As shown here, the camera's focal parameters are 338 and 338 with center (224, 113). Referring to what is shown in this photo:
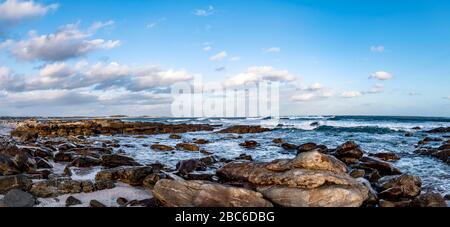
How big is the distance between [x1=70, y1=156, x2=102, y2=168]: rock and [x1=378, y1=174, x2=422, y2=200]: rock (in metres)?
9.05

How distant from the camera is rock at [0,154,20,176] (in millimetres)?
9622

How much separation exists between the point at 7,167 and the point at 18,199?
3.56 m

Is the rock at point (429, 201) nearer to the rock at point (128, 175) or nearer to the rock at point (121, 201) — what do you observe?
the rock at point (121, 201)

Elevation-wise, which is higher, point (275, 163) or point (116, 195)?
point (275, 163)

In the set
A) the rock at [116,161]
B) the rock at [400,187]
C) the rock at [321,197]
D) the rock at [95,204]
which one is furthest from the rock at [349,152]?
the rock at [95,204]

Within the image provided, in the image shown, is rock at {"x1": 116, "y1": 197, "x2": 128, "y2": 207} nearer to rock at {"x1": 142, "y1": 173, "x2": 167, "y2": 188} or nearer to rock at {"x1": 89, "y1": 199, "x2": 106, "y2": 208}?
rock at {"x1": 89, "y1": 199, "x2": 106, "y2": 208}

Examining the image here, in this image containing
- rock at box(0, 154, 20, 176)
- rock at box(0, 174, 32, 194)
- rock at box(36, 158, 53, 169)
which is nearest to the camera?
rock at box(0, 174, 32, 194)

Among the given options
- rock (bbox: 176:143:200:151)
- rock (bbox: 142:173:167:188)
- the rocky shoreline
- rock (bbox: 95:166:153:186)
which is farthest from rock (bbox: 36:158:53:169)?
rock (bbox: 176:143:200:151)

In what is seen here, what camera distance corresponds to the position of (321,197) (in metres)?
6.75

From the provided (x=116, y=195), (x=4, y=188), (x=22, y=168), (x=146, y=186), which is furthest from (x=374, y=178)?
(x=22, y=168)
